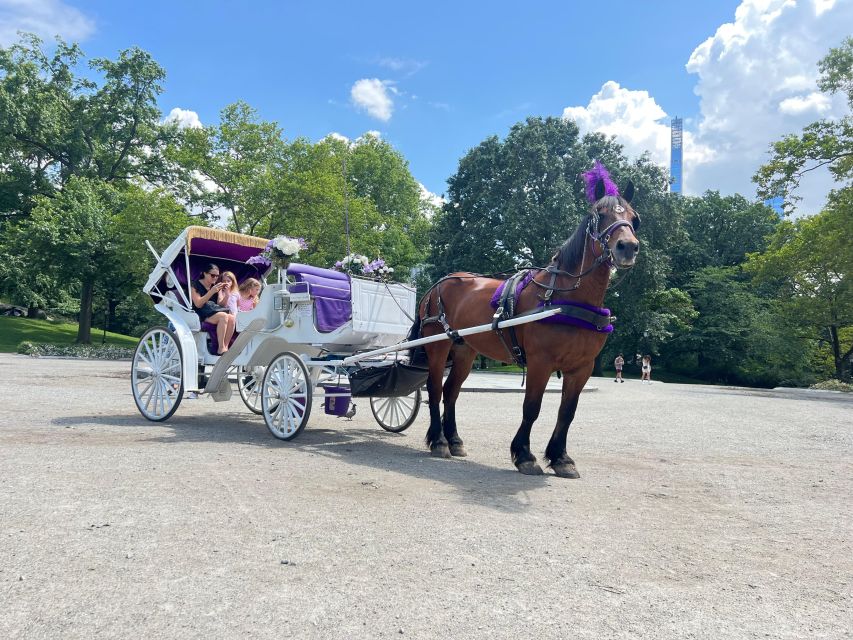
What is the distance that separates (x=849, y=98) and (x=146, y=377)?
3008cm

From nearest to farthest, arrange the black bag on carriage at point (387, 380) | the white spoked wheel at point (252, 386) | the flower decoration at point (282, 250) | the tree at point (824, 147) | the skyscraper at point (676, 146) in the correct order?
the black bag on carriage at point (387, 380)
the flower decoration at point (282, 250)
the white spoked wheel at point (252, 386)
the tree at point (824, 147)
the skyscraper at point (676, 146)

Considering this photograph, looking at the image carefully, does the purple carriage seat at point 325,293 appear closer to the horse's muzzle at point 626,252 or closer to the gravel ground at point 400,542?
the gravel ground at point 400,542

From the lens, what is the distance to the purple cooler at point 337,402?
7.25 metres

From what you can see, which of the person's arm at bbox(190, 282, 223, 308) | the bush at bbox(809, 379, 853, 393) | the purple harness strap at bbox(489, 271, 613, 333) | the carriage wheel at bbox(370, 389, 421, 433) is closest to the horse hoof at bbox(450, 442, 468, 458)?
the carriage wheel at bbox(370, 389, 421, 433)

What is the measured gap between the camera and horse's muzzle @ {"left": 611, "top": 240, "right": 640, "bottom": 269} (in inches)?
196

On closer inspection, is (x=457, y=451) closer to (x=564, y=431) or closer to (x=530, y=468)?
(x=530, y=468)

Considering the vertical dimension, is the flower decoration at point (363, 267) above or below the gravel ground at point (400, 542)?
above

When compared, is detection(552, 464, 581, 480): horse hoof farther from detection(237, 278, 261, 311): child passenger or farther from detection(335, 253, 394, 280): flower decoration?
detection(237, 278, 261, 311): child passenger

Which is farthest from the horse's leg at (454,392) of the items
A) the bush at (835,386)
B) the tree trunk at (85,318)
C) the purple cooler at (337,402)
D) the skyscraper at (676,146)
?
the skyscraper at (676,146)

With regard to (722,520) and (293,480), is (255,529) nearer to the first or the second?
(293,480)

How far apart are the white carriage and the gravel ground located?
657 millimetres

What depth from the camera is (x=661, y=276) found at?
1240 inches

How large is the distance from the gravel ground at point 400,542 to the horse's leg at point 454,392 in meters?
0.29

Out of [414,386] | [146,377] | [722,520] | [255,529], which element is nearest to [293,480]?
[255,529]
